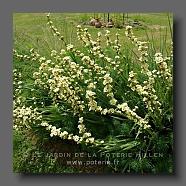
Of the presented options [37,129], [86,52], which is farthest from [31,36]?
[37,129]

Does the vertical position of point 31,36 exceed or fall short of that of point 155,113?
it exceeds it

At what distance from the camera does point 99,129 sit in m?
3.20

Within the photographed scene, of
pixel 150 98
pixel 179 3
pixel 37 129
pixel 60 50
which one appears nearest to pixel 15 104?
pixel 37 129

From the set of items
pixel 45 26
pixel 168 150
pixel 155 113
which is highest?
pixel 45 26

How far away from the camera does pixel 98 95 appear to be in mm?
3199

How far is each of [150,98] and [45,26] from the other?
29.4 inches

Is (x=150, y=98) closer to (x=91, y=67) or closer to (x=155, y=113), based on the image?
(x=155, y=113)

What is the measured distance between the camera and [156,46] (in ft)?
10.6

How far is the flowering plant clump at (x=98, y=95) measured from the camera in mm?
3148

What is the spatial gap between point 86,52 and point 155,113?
53 centimetres

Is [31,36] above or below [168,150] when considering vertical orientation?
above

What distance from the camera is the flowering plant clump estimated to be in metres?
3.15

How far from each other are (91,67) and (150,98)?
38 cm

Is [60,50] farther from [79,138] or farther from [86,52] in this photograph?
[79,138]
